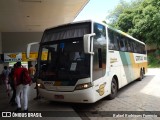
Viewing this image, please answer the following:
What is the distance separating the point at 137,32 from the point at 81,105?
31.5 meters

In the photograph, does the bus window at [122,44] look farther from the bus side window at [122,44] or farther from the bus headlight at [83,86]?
the bus headlight at [83,86]

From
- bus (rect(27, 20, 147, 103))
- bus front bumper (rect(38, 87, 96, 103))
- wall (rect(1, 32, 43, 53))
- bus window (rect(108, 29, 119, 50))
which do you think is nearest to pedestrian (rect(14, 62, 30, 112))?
bus (rect(27, 20, 147, 103))

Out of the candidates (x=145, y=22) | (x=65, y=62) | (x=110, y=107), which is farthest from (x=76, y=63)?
(x=145, y=22)

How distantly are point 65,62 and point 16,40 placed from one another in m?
16.4

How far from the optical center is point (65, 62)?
26.7 ft

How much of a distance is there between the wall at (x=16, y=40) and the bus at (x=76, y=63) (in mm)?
15019

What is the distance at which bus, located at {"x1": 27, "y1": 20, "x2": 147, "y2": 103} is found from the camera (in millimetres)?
7832

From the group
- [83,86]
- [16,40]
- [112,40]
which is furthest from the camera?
[16,40]

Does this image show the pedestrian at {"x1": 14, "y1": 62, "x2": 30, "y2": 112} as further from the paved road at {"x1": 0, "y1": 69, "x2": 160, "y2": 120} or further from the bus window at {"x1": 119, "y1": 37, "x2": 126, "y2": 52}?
the bus window at {"x1": 119, "y1": 37, "x2": 126, "y2": 52}

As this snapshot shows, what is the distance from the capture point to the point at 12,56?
19859mm

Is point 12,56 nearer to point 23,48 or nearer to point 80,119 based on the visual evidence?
point 23,48

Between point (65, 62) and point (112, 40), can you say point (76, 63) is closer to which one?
point (65, 62)

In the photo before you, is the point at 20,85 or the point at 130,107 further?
the point at 130,107

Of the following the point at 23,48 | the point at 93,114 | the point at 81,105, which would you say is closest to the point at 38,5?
the point at 81,105
